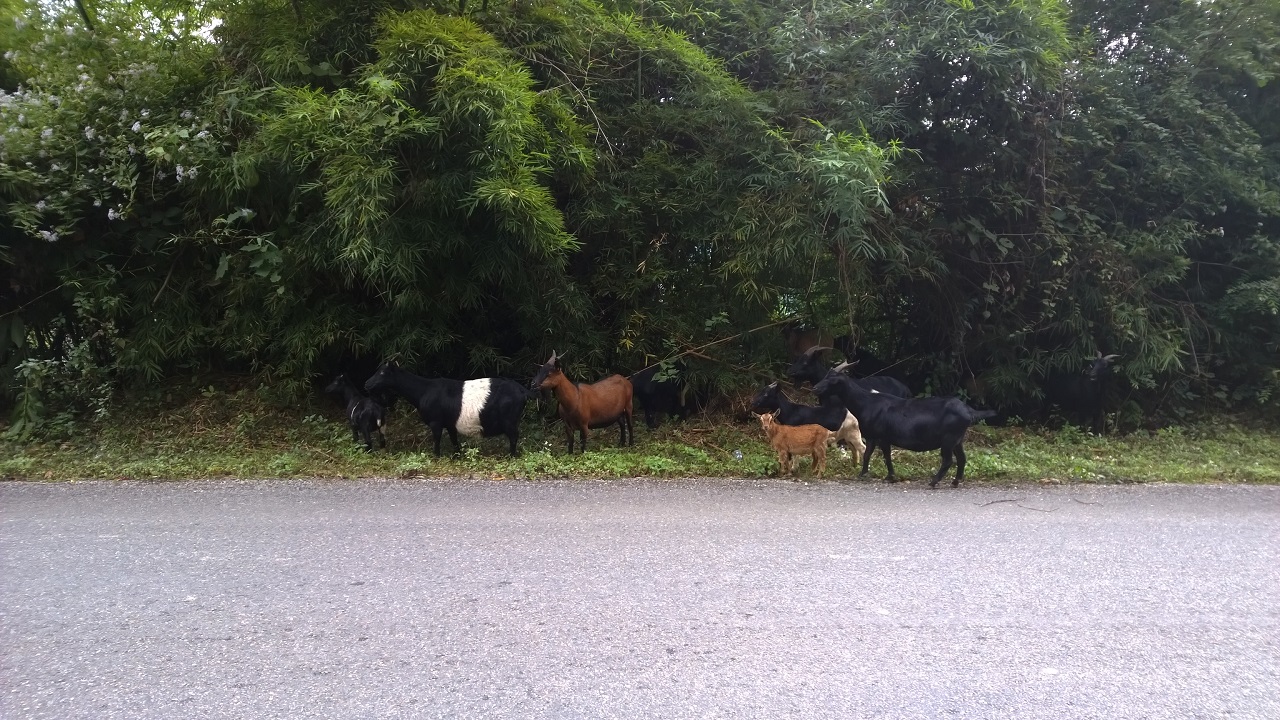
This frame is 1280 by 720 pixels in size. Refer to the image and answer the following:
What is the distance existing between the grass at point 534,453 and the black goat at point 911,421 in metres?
0.34

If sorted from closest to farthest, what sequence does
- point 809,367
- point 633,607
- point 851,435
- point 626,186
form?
1. point 633,607
2. point 851,435
3. point 626,186
4. point 809,367

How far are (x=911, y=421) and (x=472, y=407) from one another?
3.92 meters

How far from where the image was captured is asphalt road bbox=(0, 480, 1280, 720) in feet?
10.4

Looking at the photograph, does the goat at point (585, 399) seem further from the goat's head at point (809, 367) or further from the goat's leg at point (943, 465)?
the goat's leg at point (943, 465)

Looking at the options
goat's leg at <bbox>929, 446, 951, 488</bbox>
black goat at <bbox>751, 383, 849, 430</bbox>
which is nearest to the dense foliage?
black goat at <bbox>751, 383, 849, 430</bbox>

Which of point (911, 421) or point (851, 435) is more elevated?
point (911, 421)

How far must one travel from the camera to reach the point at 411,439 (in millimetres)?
8641

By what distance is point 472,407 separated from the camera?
305 inches

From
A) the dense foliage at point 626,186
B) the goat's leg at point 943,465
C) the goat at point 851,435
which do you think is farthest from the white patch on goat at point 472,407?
the goat's leg at point 943,465

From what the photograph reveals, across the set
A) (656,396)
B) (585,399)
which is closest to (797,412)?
(656,396)

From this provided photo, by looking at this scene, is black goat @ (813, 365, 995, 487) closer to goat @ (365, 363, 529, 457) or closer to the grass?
the grass

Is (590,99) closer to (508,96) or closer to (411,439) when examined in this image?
(508,96)

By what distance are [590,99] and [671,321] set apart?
2.38 m

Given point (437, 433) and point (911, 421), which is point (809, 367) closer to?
point (911, 421)
